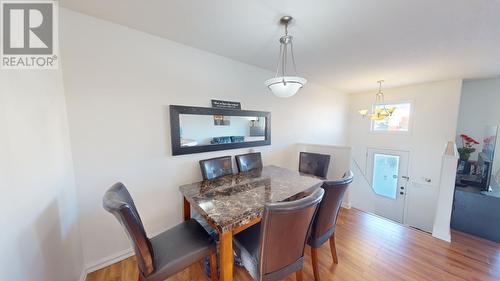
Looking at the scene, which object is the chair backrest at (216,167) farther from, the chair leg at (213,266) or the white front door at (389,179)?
the white front door at (389,179)

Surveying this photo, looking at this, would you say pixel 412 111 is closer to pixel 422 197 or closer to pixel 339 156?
pixel 422 197

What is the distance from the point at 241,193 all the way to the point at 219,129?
3.44 ft

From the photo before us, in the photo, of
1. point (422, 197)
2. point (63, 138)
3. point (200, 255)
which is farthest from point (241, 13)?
point (422, 197)

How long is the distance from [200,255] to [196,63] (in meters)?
2.06

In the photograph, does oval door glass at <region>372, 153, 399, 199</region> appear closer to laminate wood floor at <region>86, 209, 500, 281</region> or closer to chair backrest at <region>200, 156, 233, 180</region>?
laminate wood floor at <region>86, 209, 500, 281</region>

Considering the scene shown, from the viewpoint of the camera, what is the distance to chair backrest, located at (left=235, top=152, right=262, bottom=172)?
2.49 meters

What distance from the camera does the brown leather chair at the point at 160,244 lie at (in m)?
0.98

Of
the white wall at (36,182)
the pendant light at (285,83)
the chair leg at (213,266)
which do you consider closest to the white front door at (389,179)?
the pendant light at (285,83)

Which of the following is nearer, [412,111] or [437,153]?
[437,153]

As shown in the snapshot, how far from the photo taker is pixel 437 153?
141 inches

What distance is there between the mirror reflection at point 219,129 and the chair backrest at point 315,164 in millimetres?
807

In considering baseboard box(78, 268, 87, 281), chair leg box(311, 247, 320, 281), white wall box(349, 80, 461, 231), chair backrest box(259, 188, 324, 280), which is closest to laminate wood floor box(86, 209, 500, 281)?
baseboard box(78, 268, 87, 281)

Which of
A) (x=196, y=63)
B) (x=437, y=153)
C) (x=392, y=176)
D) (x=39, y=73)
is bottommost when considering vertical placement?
(x=392, y=176)

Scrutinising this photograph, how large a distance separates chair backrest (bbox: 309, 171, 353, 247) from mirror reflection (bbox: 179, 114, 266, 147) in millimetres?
1485
